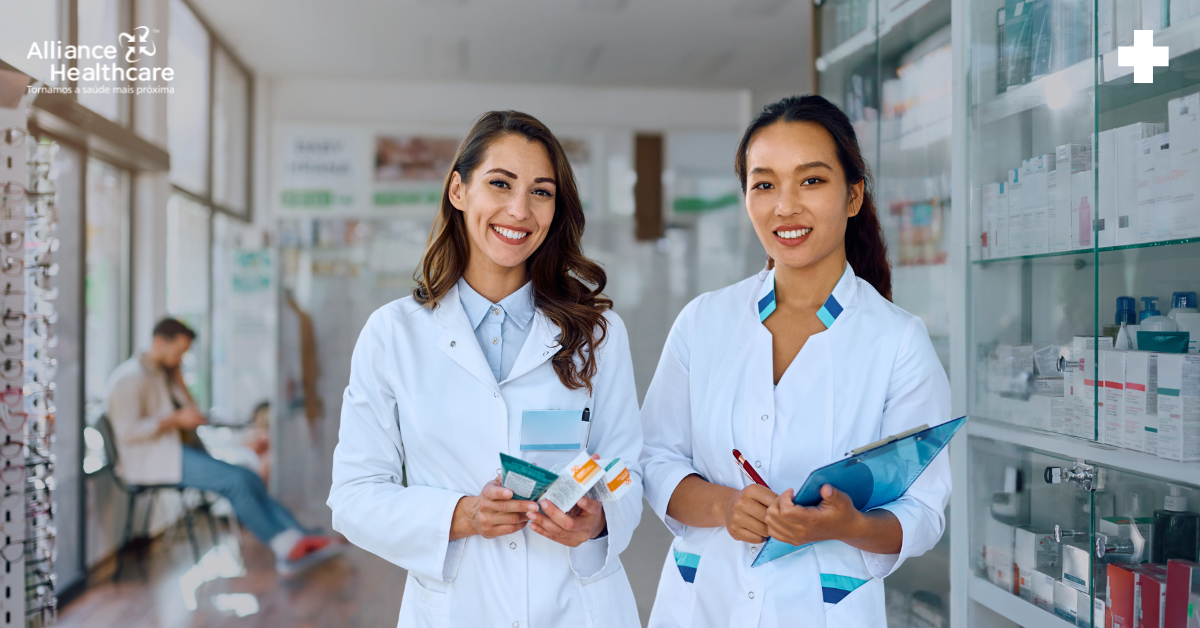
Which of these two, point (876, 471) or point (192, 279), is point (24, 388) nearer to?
point (876, 471)

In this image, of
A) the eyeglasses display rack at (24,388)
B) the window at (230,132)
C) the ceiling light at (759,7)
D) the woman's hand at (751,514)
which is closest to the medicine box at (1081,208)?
the woman's hand at (751,514)

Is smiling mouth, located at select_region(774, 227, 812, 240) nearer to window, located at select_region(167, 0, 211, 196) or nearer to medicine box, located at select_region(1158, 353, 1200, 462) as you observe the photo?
medicine box, located at select_region(1158, 353, 1200, 462)

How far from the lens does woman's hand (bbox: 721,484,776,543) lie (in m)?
1.24

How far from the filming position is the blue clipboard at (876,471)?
3.67 ft

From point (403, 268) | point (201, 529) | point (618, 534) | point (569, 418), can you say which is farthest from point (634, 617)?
point (201, 529)

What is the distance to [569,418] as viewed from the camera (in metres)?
1.35

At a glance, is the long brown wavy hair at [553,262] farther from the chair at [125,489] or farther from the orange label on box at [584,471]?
the chair at [125,489]

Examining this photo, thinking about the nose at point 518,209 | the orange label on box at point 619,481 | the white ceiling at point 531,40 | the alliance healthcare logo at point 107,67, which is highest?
the white ceiling at point 531,40

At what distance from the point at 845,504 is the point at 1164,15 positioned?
1.47 meters

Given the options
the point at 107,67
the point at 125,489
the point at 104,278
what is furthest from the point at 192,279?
the point at 125,489

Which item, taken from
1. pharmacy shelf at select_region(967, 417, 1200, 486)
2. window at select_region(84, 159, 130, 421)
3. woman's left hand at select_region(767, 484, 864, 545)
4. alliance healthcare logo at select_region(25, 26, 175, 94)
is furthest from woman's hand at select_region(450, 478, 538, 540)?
window at select_region(84, 159, 130, 421)

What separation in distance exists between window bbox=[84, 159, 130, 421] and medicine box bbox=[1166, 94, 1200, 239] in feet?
16.5

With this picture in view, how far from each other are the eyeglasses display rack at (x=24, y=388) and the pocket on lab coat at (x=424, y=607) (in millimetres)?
1879

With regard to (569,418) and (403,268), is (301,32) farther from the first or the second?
(569,418)
